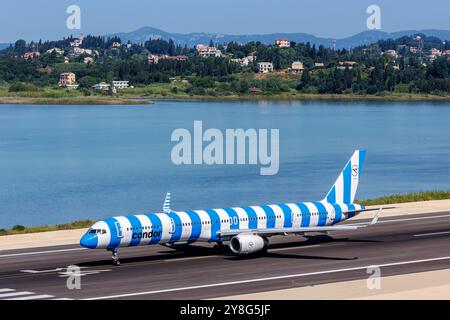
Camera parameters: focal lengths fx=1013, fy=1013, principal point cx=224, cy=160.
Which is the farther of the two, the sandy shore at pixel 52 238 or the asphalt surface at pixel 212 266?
the sandy shore at pixel 52 238

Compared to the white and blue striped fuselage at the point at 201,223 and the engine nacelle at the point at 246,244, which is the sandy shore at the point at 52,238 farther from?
the engine nacelle at the point at 246,244

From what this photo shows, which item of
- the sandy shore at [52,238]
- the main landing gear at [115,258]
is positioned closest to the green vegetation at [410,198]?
the sandy shore at [52,238]

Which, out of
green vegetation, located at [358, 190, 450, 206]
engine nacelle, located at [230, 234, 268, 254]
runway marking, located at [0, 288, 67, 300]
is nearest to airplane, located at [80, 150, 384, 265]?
engine nacelle, located at [230, 234, 268, 254]

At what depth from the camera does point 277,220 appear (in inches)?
2687

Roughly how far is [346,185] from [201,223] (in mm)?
13809

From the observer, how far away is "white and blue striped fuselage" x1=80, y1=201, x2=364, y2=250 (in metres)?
60.8

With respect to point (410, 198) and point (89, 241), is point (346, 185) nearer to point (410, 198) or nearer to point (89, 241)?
point (89, 241)

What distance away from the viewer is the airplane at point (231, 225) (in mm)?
60969

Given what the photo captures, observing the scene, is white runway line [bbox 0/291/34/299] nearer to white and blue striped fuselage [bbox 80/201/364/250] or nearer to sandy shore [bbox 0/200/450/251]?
white and blue striped fuselage [bbox 80/201/364/250]

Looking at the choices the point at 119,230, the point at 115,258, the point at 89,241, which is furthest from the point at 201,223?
the point at 89,241

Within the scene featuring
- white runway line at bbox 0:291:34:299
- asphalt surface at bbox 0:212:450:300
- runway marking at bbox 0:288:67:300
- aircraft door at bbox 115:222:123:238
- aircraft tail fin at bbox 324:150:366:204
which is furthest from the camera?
aircraft tail fin at bbox 324:150:366:204

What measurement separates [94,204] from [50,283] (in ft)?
216
